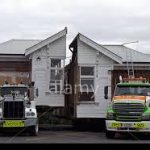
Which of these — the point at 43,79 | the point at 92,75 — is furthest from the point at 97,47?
the point at 43,79

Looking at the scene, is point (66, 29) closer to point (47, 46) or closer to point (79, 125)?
point (47, 46)

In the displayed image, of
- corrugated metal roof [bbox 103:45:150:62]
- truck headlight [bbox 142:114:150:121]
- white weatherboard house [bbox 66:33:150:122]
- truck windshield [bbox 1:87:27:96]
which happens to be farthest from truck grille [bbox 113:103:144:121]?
corrugated metal roof [bbox 103:45:150:62]

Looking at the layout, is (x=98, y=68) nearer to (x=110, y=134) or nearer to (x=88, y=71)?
(x=88, y=71)

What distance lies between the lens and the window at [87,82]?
2662cm

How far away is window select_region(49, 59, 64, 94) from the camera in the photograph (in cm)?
2734

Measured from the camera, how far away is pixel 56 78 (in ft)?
90.3

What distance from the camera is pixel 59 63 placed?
2786cm

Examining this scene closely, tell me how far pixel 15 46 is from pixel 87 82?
21.2 ft

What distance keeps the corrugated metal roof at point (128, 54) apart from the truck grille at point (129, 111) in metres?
8.76

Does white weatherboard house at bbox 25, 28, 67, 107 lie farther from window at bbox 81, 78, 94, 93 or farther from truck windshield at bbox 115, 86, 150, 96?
truck windshield at bbox 115, 86, 150, 96

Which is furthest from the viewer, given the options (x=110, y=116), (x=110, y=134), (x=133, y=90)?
(x=133, y=90)

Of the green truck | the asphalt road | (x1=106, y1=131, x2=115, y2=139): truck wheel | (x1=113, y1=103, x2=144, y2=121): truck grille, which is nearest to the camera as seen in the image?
the asphalt road

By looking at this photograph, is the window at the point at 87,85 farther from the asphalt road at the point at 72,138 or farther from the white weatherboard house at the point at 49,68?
the asphalt road at the point at 72,138
